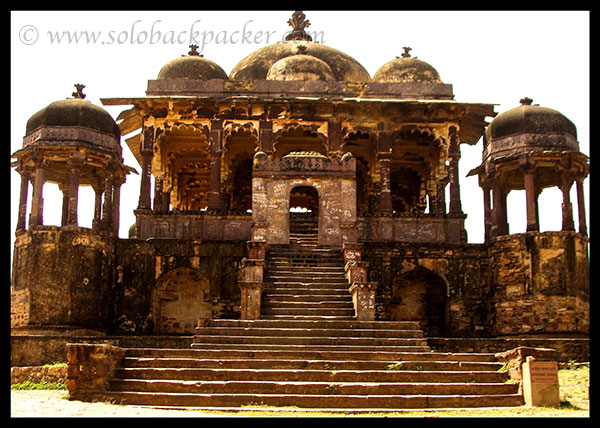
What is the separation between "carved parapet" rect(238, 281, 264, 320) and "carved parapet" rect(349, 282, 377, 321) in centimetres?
198

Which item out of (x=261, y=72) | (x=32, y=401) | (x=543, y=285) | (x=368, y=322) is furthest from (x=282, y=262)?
(x=261, y=72)

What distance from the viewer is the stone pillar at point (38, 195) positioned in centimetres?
2133

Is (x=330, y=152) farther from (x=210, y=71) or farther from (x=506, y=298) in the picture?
(x=506, y=298)

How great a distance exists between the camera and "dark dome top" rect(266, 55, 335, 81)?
25531mm

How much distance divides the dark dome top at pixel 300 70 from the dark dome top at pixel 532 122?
A: 5706mm

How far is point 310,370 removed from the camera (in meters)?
13.2

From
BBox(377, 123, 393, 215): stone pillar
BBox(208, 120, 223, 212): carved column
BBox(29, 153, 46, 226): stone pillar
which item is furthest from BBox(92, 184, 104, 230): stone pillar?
BBox(377, 123, 393, 215): stone pillar

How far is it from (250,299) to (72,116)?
8.89 m

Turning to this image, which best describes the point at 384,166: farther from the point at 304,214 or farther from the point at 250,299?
the point at 250,299

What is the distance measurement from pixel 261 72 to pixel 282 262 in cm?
1106

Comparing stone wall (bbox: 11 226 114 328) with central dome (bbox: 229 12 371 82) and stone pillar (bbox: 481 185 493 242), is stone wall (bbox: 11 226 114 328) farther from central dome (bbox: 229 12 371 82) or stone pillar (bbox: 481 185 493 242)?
stone pillar (bbox: 481 185 493 242)

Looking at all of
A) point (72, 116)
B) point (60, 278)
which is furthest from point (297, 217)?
point (60, 278)

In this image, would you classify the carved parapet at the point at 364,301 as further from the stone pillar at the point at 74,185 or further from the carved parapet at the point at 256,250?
the stone pillar at the point at 74,185

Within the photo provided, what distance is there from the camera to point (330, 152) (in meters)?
24.5
